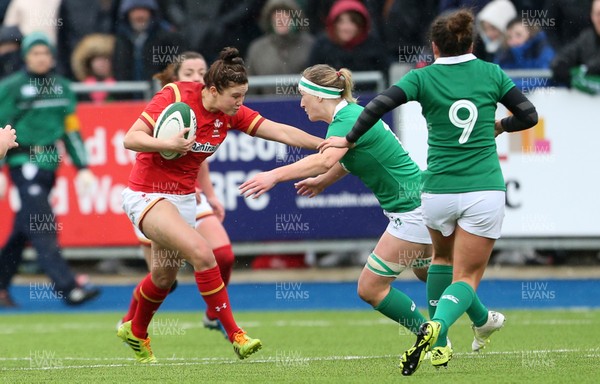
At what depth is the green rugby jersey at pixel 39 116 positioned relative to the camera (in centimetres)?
1378

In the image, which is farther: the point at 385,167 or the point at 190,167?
the point at 190,167

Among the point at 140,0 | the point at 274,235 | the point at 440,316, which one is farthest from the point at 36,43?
the point at 440,316

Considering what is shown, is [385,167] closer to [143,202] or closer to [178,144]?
[178,144]

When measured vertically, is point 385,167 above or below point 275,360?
above

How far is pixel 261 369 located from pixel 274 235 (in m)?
6.29

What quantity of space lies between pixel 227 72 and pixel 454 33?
167 cm

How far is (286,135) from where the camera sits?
885cm

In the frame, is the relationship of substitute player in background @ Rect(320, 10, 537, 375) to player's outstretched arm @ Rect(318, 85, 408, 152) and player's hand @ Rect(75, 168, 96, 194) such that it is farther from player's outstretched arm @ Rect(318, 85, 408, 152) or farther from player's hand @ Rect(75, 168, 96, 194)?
player's hand @ Rect(75, 168, 96, 194)

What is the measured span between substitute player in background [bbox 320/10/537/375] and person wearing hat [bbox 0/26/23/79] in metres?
8.67

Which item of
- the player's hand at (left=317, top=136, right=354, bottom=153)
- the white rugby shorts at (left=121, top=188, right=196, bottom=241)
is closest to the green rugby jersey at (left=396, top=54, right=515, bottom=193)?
the player's hand at (left=317, top=136, right=354, bottom=153)

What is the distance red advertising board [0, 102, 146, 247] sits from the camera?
14.6 metres

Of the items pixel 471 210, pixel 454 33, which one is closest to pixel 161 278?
pixel 471 210

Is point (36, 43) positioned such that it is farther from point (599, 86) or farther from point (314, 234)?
point (599, 86)

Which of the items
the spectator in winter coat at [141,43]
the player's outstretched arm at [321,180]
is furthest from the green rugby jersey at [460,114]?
the spectator in winter coat at [141,43]
